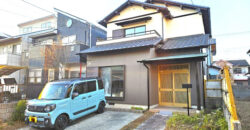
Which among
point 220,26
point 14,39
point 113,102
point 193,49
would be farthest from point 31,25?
point 220,26

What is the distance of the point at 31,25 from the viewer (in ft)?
65.1

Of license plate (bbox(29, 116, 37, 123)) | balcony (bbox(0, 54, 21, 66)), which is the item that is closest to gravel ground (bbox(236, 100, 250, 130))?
license plate (bbox(29, 116, 37, 123))

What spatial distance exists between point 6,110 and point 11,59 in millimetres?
12554

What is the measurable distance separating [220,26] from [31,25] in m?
27.2

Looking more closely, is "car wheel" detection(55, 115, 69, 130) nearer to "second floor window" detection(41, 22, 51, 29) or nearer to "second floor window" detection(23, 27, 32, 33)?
"second floor window" detection(41, 22, 51, 29)

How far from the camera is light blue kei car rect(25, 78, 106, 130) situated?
531cm

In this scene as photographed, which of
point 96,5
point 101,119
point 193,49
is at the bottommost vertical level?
point 101,119

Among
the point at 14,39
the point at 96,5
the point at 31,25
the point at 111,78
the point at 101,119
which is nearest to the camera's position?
the point at 101,119

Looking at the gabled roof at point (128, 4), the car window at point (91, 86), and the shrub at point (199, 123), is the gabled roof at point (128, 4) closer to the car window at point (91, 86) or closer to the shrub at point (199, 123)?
the car window at point (91, 86)

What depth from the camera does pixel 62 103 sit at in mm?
5613

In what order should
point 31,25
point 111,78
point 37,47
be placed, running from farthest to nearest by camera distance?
point 31,25 < point 37,47 < point 111,78

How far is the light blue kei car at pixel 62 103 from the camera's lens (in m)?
5.31

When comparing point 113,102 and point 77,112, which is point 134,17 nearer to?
point 113,102

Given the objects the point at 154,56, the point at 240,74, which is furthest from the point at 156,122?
the point at 240,74
